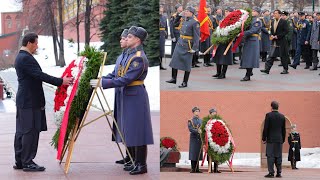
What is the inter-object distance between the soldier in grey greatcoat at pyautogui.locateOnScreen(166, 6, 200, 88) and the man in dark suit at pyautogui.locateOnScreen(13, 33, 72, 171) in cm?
137

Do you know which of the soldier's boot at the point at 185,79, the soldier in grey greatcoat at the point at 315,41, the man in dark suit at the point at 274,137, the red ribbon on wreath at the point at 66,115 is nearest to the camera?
the soldier's boot at the point at 185,79

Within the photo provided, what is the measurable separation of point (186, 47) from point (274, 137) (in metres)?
1.77

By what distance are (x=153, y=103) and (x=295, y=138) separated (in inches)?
236

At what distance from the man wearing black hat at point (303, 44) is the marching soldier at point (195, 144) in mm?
1168

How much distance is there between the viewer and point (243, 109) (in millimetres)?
6773

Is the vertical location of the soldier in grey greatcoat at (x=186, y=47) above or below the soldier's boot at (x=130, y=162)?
above

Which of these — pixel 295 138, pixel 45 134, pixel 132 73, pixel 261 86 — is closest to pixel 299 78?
pixel 261 86

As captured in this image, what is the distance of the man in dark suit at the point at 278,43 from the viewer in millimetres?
6802

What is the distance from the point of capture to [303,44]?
7816 millimetres

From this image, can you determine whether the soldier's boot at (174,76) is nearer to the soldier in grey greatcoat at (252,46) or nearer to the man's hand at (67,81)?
the soldier in grey greatcoat at (252,46)

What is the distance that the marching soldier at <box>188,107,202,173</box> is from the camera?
310 inches

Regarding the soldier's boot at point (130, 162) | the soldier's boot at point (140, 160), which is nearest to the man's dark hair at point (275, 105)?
the soldier's boot at point (140, 160)

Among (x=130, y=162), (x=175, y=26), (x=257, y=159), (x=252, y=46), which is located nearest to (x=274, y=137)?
(x=257, y=159)

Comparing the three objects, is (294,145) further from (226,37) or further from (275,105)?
(226,37)
